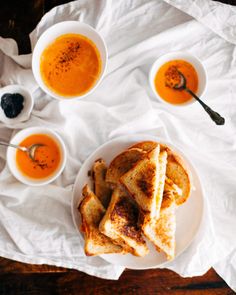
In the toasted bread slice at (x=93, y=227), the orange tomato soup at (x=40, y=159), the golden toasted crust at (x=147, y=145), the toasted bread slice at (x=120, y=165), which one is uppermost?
the golden toasted crust at (x=147, y=145)

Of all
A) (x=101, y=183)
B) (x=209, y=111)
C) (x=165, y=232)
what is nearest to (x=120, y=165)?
(x=101, y=183)

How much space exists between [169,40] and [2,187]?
41.0 inches

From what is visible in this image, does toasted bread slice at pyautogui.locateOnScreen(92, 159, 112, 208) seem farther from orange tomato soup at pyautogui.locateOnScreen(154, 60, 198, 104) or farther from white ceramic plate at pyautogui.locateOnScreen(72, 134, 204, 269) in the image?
orange tomato soup at pyautogui.locateOnScreen(154, 60, 198, 104)

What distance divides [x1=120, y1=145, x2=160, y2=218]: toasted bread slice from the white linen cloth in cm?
26

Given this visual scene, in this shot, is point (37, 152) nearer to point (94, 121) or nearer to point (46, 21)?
point (94, 121)

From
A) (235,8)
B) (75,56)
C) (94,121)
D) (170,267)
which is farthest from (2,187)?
(235,8)

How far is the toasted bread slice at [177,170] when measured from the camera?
2.07 meters

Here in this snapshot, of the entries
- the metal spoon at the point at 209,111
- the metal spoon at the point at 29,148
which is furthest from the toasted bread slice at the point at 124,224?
the metal spoon at the point at 209,111

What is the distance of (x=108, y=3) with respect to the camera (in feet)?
7.18

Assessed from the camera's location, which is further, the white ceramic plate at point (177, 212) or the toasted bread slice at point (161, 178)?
the white ceramic plate at point (177, 212)

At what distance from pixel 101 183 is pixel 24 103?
51 cm

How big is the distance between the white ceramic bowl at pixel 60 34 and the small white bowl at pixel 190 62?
0.25 metres

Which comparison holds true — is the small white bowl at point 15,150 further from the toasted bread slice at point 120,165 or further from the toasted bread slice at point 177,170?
the toasted bread slice at point 177,170

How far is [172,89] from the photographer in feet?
7.15
